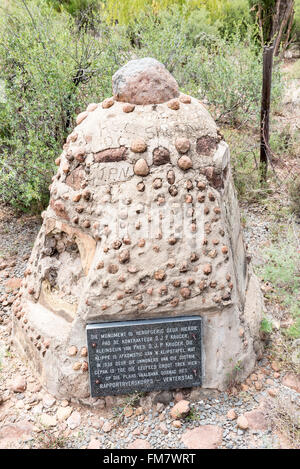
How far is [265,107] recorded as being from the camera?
16.6 ft

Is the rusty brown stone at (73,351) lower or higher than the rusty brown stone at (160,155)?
lower

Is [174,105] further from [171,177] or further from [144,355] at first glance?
[144,355]

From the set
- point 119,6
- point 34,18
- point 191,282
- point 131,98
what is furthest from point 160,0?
point 191,282

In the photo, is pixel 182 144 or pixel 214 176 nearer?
pixel 182 144

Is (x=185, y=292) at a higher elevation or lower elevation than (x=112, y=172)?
lower

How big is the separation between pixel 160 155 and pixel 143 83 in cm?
48

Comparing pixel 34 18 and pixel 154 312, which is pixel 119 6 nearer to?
pixel 34 18

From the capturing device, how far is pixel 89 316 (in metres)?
2.54

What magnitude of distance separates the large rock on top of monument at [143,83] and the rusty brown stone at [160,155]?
13.4 inches

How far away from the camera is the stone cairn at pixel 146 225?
2.53 m

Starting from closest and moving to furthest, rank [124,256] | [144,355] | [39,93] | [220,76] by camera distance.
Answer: [124,256] < [144,355] < [39,93] < [220,76]

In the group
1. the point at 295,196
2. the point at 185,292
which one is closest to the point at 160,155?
the point at 185,292

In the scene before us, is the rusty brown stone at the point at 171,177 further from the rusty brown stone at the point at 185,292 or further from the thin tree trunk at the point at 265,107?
the thin tree trunk at the point at 265,107

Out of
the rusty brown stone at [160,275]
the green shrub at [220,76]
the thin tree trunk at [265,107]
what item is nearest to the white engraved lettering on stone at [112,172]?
the rusty brown stone at [160,275]
